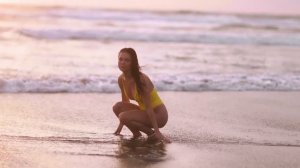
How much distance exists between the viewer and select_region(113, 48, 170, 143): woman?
612 centimetres

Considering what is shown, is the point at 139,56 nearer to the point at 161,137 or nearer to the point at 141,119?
the point at 141,119

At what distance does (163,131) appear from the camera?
7.00 metres

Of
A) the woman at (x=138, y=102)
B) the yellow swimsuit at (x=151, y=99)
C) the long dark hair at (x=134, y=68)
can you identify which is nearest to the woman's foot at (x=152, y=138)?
the woman at (x=138, y=102)

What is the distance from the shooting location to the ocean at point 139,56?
1015 cm

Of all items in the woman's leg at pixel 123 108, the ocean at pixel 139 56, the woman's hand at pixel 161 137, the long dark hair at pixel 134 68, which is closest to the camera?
the long dark hair at pixel 134 68

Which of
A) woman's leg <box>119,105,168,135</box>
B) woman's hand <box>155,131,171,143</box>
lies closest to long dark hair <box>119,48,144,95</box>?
woman's leg <box>119,105,168,135</box>

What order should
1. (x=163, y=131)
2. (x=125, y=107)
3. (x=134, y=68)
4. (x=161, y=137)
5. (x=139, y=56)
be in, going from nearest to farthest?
1. (x=134, y=68)
2. (x=161, y=137)
3. (x=125, y=107)
4. (x=163, y=131)
5. (x=139, y=56)

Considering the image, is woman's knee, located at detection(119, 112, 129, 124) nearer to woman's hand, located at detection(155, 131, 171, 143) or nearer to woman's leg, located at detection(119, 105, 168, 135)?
woman's leg, located at detection(119, 105, 168, 135)

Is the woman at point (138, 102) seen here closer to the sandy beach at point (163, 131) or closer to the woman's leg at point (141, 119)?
the woman's leg at point (141, 119)

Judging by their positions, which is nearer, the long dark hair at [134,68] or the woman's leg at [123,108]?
the long dark hair at [134,68]

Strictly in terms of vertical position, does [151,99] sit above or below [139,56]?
below

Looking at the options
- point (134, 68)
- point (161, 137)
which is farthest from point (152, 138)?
point (134, 68)

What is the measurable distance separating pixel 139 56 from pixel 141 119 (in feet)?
27.5

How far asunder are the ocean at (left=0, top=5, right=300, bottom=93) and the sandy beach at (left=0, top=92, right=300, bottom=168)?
2.42 feet
